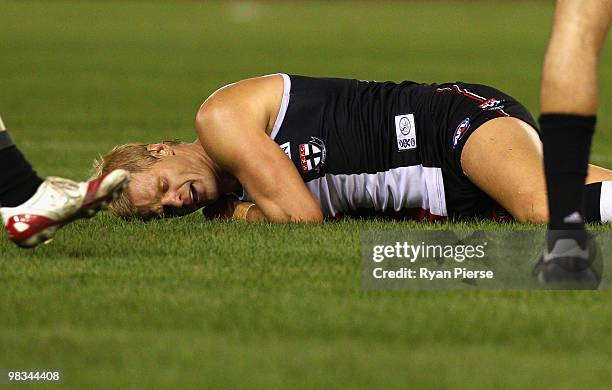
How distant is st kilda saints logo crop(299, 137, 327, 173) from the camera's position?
6.21 meters

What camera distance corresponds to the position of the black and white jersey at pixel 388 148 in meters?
6.19

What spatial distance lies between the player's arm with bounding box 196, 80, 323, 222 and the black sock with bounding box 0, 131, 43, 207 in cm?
102

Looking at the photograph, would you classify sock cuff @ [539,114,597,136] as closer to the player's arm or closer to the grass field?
the grass field

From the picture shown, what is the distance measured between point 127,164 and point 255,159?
2.21 ft

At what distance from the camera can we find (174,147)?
6.37 m

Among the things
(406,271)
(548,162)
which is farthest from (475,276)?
(548,162)

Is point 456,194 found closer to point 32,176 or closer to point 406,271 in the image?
point 406,271

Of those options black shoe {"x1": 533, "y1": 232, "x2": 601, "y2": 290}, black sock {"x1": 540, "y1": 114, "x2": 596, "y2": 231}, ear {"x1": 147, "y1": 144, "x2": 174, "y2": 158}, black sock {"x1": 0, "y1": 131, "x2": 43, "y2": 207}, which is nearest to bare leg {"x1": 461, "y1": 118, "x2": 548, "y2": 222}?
black shoe {"x1": 533, "y1": 232, "x2": 601, "y2": 290}

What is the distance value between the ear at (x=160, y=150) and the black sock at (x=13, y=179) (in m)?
1.07

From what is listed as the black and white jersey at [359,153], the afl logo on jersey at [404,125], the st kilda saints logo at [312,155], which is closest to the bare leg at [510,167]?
the black and white jersey at [359,153]

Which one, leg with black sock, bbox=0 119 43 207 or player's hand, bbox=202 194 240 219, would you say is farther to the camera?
player's hand, bbox=202 194 240 219

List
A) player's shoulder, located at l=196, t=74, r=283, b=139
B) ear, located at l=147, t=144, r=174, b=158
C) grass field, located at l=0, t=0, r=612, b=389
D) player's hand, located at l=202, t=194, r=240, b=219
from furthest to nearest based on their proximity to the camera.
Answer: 1. player's hand, located at l=202, t=194, r=240, b=219
2. ear, located at l=147, t=144, r=174, b=158
3. player's shoulder, located at l=196, t=74, r=283, b=139
4. grass field, located at l=0, t=0, r=612, b=389

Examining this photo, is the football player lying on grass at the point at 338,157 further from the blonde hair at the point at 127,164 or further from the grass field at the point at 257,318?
the grass field at the point at 257,318

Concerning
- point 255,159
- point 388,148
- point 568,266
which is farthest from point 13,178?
point 568,266
